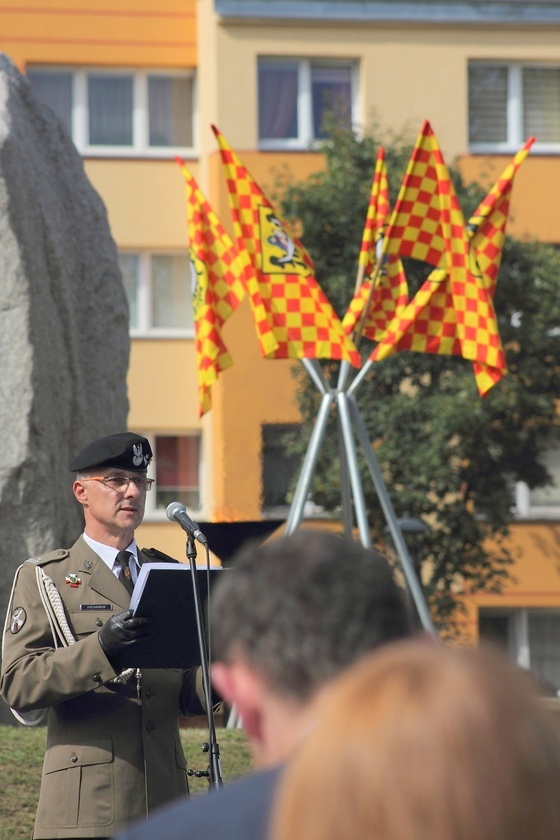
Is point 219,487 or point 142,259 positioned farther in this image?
point 142,259

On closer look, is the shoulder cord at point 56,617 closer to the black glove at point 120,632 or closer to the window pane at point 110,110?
the black glove at point 120,632

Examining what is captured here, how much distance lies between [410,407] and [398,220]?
25.1 feet

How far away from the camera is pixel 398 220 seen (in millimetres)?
10859

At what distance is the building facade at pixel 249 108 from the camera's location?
23891 millimetres

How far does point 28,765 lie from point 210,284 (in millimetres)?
4432

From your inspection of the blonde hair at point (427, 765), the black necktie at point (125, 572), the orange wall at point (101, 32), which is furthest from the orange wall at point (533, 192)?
the blonde hair at point (427, 765)

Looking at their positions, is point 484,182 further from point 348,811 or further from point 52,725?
point 348,811

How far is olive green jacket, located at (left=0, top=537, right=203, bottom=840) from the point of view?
4.02 metres

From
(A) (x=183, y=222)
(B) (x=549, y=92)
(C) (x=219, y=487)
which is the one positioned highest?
(B) (x=549, y=92)

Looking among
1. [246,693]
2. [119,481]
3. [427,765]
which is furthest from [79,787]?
[427,765]

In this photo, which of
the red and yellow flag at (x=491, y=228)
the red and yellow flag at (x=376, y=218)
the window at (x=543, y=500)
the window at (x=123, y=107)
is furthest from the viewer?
the window at (x=123, y=107)

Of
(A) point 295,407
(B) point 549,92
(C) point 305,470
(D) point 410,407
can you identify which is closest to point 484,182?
(B) point 549,92

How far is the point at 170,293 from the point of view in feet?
81.3

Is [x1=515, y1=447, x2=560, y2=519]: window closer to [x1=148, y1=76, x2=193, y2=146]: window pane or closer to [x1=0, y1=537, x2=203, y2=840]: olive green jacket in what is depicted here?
[x1=148, y1=76, x2=193, y2=146]: window pane
